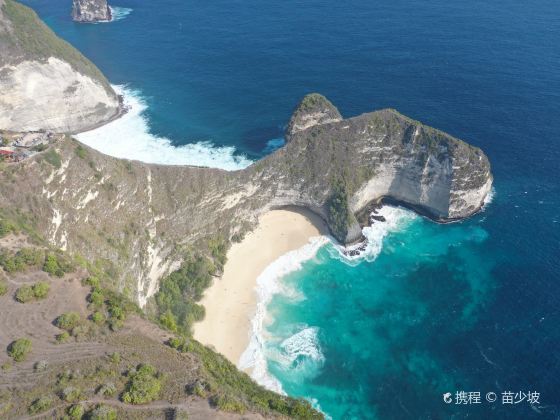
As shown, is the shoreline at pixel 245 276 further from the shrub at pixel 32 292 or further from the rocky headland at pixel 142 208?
the shrub at pixel 32 292

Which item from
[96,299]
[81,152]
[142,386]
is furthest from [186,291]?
[142,386]

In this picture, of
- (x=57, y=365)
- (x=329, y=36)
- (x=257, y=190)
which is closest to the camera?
(x=57, y=365)

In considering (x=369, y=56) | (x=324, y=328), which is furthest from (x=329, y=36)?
(x=324, y=328)

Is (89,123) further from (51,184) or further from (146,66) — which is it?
(51,184)

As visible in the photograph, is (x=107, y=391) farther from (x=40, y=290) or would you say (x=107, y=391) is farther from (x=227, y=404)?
(x=40, y=290)

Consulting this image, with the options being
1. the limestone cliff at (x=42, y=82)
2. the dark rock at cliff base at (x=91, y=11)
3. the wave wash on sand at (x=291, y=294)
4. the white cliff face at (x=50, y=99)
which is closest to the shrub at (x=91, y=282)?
the wave wash on sand at (x=291, y=294)

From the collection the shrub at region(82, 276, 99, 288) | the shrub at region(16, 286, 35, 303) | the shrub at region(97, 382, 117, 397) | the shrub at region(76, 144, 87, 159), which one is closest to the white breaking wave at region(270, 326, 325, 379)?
the shrub at region(82, 276, 99, 288)
